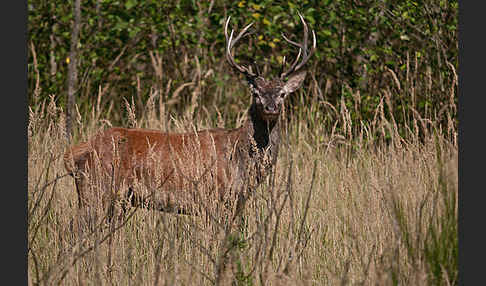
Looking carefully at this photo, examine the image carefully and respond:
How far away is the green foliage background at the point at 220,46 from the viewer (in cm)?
784

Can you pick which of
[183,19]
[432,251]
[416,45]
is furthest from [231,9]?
[432,251]

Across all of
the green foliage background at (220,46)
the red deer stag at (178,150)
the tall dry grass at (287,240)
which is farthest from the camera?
the green foliage background at (220,46)

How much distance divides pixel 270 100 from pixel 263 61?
3.44m

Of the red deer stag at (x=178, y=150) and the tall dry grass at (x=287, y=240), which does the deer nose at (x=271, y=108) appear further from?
the tall dry grass at (x=287, y=240)

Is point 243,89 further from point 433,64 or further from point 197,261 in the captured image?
point 197,261

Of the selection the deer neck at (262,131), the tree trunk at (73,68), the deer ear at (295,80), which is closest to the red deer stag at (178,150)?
the deer neck at (262,131)

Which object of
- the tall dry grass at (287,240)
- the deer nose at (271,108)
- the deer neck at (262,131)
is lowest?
the tall dry grass at (287,240)

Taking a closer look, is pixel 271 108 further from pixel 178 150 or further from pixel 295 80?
pixel 178 150

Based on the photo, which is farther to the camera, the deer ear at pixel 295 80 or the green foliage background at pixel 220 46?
the green foliage background at pixel 220 46

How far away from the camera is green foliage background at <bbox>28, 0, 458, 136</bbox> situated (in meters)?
7.84

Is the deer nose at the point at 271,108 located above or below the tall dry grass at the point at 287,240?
above

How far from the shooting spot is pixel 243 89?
30.0 ft

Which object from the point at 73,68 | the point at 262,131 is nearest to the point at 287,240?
the point at 262,131

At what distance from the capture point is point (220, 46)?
30.5 feet
